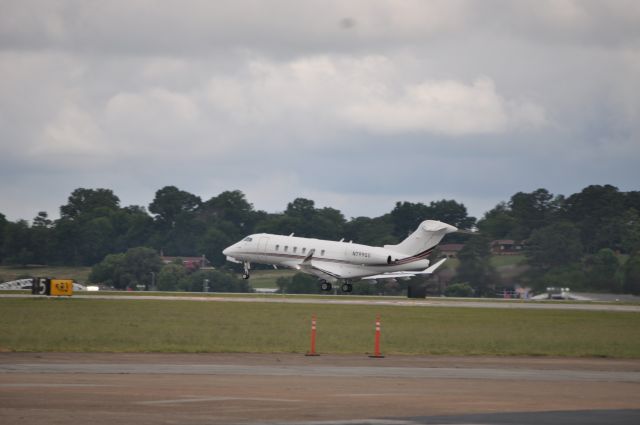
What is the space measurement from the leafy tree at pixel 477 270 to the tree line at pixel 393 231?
9 centimetres

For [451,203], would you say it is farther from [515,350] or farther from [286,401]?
[286,401]

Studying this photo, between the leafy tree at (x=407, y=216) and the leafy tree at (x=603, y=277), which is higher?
the leafy tree at (x=407, y=216)

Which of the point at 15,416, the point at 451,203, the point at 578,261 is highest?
the point at 451,203

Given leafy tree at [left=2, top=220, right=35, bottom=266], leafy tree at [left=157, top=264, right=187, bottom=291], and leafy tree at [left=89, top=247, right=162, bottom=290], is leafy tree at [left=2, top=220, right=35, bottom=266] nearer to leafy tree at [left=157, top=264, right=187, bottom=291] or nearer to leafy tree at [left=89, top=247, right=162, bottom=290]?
leafy tree at [left=89, top=247, right=162, bottom=290]

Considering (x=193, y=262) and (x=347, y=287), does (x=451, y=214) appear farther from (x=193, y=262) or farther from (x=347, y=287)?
(x=347, y=287)

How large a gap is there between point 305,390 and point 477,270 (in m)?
57.8

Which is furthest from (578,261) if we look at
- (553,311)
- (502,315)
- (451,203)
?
(451,203)

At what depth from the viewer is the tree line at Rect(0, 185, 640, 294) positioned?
83.5 m

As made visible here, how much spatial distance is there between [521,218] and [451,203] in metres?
67.7

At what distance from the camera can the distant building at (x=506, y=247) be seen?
91.5 m

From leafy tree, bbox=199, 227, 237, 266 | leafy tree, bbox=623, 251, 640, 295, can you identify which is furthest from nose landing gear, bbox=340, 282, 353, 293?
Answer: leafy tree, bbox=199, 227, 237, 266

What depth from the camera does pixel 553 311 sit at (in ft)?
223

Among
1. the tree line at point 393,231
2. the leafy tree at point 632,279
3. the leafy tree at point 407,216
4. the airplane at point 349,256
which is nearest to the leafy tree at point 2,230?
the tree line at point 393,231

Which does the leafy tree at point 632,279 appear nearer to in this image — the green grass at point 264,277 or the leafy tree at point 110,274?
the green grass at point 264,277
